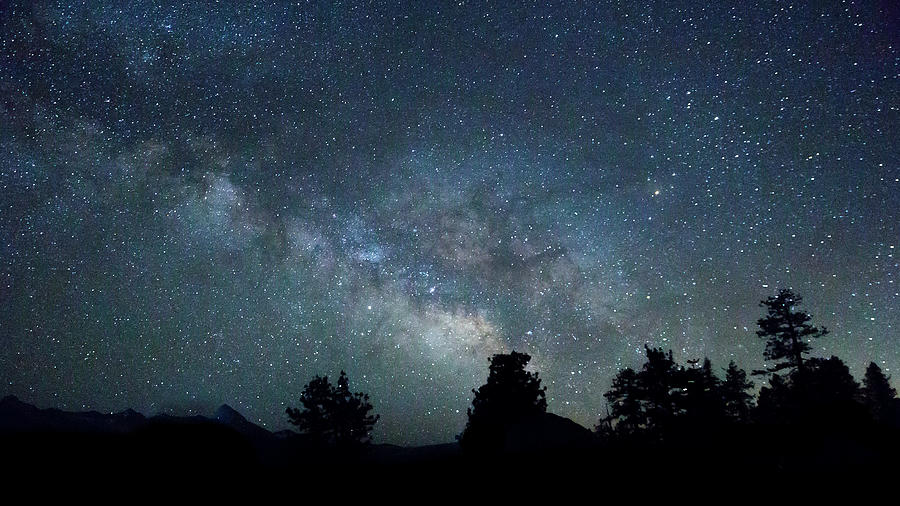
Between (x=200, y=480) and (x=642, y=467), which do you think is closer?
(x=200, y=480)

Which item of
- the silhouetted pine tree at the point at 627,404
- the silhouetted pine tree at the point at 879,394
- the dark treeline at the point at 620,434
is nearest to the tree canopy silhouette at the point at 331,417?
the dark treeline at the point at 620,434

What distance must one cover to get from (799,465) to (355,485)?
65.3 ft

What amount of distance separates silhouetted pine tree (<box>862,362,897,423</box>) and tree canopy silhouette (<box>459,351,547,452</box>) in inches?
1549

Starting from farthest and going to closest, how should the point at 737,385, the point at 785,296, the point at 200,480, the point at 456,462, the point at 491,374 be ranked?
1. the point at 737,385
2. the point at 491,374
3. the point at 785,296
4. the point at 456,462
5. the point at 200,480

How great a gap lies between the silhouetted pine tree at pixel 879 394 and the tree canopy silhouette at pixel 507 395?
3933cm

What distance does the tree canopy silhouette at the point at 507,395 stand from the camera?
3509 centimetres

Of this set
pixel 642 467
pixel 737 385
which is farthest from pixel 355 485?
pixel 737 385

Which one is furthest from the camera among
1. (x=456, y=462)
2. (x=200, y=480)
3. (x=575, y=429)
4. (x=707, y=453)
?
(x=575, y=429)

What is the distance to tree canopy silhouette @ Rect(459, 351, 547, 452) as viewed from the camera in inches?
1382

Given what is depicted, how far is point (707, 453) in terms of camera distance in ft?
60.1

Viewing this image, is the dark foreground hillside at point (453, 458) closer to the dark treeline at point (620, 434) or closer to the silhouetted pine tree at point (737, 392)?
the dark treeline at point (620, 434)

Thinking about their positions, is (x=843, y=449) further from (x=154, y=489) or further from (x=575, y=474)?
(x=154, y=489)

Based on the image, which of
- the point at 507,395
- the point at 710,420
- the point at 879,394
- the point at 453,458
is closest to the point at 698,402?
the point at 710,420

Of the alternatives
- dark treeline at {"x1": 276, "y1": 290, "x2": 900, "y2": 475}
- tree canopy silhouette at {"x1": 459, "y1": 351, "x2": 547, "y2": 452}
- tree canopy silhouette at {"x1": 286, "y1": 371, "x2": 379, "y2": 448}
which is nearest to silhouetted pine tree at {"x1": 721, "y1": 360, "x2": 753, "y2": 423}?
dark treeline at {"x1": 276, "y1": 290, "x2": 900, "y2": 475}
